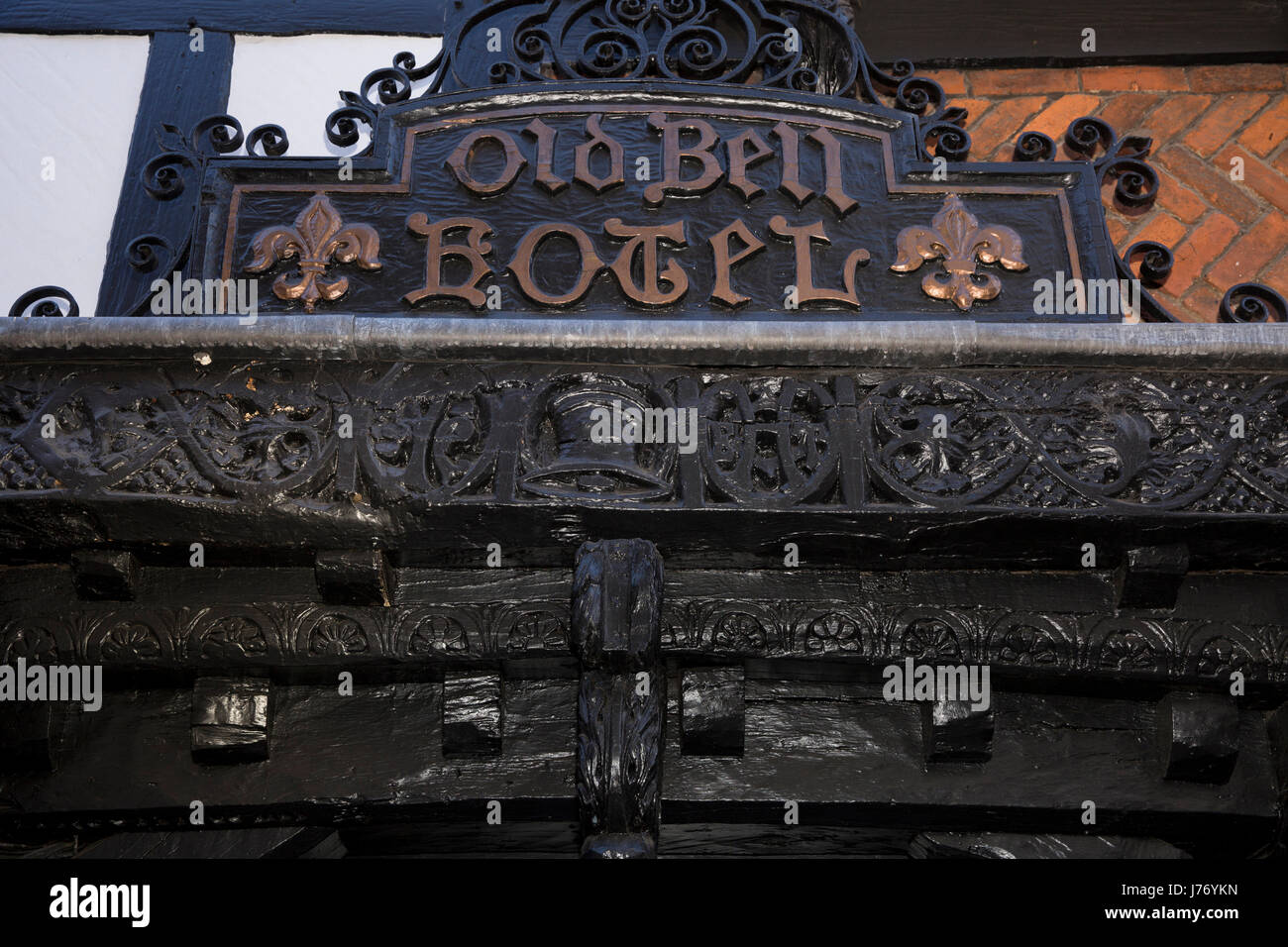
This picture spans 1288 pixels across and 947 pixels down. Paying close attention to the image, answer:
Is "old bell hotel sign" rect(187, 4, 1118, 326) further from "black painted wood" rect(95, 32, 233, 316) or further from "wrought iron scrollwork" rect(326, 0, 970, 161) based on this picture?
"black painted wood" rect(95, 32, 233, 316)

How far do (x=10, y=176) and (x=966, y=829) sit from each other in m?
3.23

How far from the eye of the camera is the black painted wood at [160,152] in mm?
4332

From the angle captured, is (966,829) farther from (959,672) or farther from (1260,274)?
(1260,274)

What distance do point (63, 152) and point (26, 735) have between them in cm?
188

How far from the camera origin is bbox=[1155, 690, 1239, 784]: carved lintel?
357cm

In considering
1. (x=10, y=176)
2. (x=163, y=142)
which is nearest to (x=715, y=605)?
→ (x=163, y=142)

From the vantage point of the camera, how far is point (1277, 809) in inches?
141

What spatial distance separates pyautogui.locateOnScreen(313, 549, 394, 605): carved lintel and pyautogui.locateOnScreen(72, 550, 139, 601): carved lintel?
42 centimetres

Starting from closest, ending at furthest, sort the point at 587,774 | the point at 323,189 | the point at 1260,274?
the point at 587,774 < the point at 323,189 < the point at 1260,274

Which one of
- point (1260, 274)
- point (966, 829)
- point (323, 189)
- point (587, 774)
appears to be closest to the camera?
point (587, 774)

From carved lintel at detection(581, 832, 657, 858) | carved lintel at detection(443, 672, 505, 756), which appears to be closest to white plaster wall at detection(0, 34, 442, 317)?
carved lintel at detection(443, 672, 505, 756)

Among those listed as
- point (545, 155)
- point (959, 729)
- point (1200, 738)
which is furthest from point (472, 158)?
point (1200, 738)

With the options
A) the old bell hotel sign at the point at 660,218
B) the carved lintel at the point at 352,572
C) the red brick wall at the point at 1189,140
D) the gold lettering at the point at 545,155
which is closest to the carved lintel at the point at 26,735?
the carved lintel at the point at 352,572

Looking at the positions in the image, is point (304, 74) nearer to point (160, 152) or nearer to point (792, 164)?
point (160, 152)
